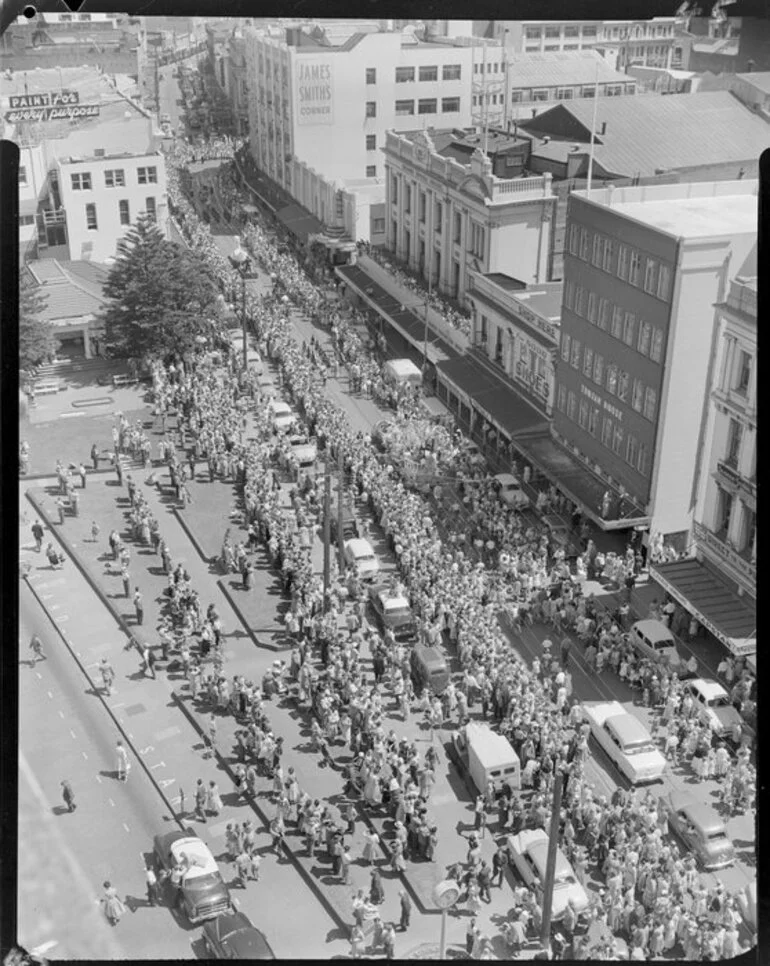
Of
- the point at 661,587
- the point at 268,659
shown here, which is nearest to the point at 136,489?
the point at 268,659

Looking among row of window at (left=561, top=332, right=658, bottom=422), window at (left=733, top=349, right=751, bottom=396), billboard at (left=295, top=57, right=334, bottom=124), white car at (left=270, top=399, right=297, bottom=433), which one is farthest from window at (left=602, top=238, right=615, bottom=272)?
billboard at (left=295, top=57, right=334, bottom=124)

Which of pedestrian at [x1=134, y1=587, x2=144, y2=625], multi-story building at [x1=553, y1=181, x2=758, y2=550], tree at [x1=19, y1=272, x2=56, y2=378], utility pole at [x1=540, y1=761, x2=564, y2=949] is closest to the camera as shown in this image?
utility pole at [x1=540, y1=761, x2=564, y2=949]

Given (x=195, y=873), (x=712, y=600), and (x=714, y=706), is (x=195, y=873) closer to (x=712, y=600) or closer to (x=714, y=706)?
(x=714, y=706)

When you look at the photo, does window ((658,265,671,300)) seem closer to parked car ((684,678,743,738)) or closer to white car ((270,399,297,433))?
parked car ((684,678,743,738))

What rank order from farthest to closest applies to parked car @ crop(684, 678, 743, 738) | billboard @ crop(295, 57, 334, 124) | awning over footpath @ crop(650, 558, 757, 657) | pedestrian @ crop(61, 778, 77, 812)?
billboard @ crop(295, 57, 334, 124) → awning over footpath @ crop(650, 558, 757, 657) → parked car @ crop(684, 678, 743, 738) → pedestrian @ crop(61, 778, 77, 812)

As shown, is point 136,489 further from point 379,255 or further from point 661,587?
point 379,255
